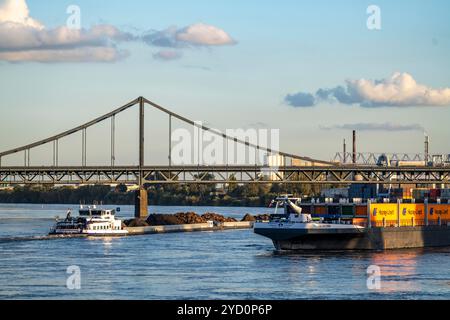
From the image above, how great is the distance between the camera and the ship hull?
73.8 metres

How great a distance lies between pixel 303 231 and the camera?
73.4 metres

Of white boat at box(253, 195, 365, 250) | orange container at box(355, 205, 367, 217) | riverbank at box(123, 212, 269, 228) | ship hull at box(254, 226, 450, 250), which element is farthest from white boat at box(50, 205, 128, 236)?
orange container at box(355, 205, 367, 217)

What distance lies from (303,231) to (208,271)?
1388 cm

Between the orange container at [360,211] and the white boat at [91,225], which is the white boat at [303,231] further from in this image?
the white boat at [91,225]

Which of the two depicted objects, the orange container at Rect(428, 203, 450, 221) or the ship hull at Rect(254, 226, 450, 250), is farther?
the orange container at Rect(428, 203, 450, 221)

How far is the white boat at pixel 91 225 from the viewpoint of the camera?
311 feet

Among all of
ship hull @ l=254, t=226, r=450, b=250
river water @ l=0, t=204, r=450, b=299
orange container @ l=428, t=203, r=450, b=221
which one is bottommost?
river water @ l=0, t=204, r=450, b=299

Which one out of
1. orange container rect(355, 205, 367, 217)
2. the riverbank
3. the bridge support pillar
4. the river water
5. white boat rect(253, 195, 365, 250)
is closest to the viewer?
the river water

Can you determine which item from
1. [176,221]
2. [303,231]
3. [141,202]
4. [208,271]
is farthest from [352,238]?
[141,202]

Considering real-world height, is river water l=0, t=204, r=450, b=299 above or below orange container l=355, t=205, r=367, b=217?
below

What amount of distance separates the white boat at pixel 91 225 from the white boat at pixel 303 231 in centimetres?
2367

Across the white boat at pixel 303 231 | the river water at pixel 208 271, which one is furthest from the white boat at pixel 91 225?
the white boat at pixel 303 231

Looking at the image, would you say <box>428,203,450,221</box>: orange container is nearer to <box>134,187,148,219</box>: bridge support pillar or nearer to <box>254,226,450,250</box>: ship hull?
<box>254,226,450,250</box>: ship hull

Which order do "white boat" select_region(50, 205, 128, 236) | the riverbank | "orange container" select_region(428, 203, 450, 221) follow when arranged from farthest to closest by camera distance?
the riverbank, "white boat" select_region(50, 205, 128, 236), "orange container" select_region(428, 203, 450, 221)
